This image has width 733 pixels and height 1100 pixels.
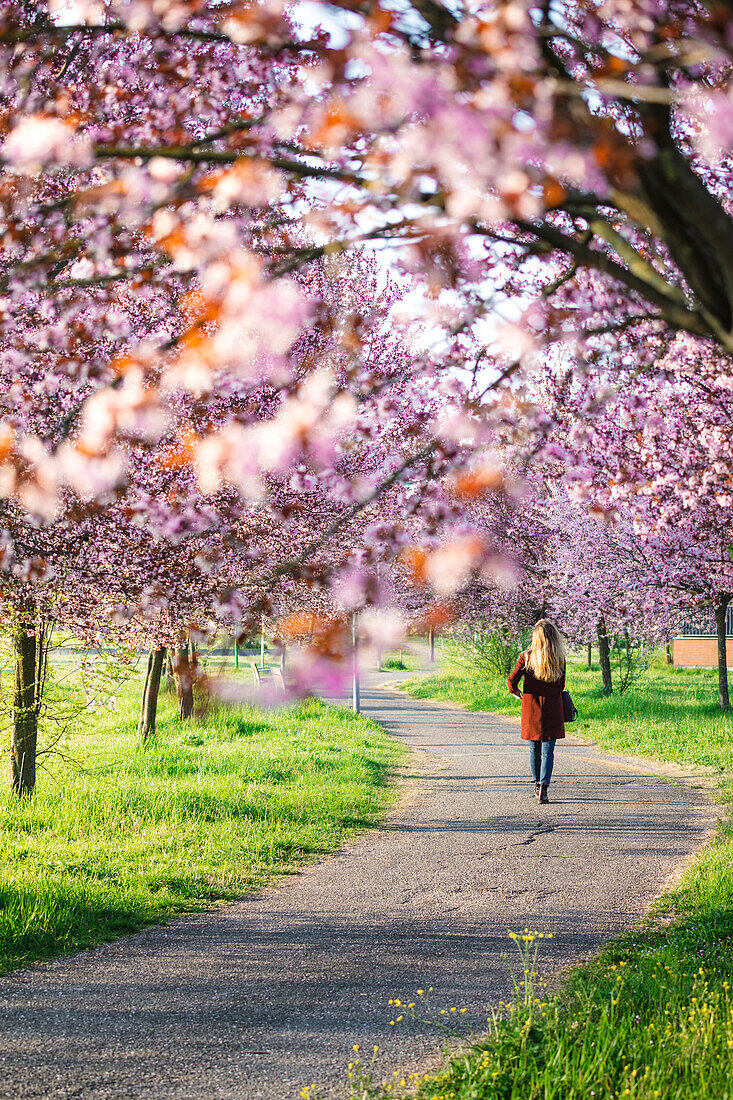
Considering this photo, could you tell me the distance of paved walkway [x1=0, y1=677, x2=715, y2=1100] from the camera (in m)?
4.04

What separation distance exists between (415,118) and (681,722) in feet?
52.3

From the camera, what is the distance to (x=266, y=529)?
30.2 ft

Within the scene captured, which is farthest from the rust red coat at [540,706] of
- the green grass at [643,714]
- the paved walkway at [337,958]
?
the green grass at [643,714]

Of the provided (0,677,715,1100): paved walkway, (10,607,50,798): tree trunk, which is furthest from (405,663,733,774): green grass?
(10,607,50,798): tree trunk

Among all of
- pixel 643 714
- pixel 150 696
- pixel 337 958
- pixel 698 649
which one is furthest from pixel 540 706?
pixel 698 649

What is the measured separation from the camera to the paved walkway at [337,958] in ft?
13.2

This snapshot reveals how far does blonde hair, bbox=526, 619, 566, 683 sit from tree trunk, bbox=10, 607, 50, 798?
549cm

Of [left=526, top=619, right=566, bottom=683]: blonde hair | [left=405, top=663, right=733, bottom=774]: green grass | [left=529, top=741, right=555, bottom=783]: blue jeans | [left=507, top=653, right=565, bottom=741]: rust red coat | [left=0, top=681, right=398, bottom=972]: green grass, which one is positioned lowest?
[left=405, top=663, right=733, bottom=774]: green grass

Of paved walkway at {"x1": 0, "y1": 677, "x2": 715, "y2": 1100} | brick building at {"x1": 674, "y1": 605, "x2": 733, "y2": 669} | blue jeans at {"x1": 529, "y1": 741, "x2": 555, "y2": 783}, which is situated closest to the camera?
paved walkway at {"x1": 0, "y1": 677, "x2": 715, "y2": 1100}

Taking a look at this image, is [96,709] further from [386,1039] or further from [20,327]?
[386,1039]

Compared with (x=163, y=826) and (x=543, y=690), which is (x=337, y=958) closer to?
(x=163, y=826)

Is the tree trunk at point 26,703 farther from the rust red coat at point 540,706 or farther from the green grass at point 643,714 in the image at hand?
the green grass at point 643,714

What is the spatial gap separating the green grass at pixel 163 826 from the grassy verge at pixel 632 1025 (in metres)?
2.84

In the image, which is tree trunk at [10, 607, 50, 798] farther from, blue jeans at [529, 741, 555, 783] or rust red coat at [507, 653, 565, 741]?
blue jeans at [529, 741, 555, 783]
